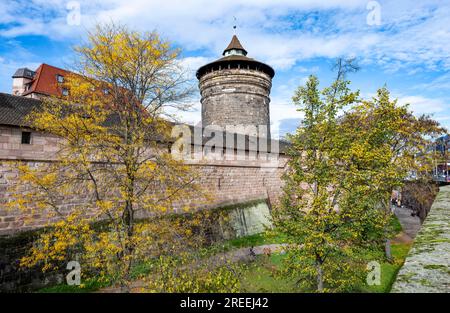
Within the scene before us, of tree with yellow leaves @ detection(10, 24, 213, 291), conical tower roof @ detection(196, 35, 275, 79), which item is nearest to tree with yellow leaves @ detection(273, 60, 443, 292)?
tree with yellow leaves @ detection(10, 24, 213, 291)

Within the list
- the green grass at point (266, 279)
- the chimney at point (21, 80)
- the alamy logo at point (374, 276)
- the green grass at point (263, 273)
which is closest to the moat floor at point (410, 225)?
Answer: the green grass at point (263, 273)

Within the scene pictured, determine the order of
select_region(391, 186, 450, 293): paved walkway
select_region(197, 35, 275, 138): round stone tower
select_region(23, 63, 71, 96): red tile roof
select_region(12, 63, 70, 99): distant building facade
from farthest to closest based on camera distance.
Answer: select_region(23, 63, 71, 96): red tile roof → select_region(12, 63, 70, 99): distant building facade → select_region(197, 35, 275, 138): round stone tower → select_region(391, 186, 450, 293): paved walkway

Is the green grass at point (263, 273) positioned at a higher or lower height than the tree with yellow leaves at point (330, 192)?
lower

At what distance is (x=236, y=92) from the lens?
22406 mm

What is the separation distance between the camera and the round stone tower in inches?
883

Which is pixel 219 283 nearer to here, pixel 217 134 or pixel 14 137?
pixel 14 137

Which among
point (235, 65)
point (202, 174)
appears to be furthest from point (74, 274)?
point (235, 65)

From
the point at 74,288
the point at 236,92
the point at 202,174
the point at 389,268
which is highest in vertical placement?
the point at 236,92

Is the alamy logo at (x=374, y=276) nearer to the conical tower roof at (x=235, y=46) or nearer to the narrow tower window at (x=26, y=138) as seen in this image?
the narrow tower window at (x=26, y=138)

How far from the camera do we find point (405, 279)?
177cm

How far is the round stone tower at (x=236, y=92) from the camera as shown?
22422 mm

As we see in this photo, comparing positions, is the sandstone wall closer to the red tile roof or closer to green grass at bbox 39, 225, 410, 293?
green grass at bbox 39, 225, 410, 293

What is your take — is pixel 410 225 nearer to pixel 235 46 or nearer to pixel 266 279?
pixel 266 279
